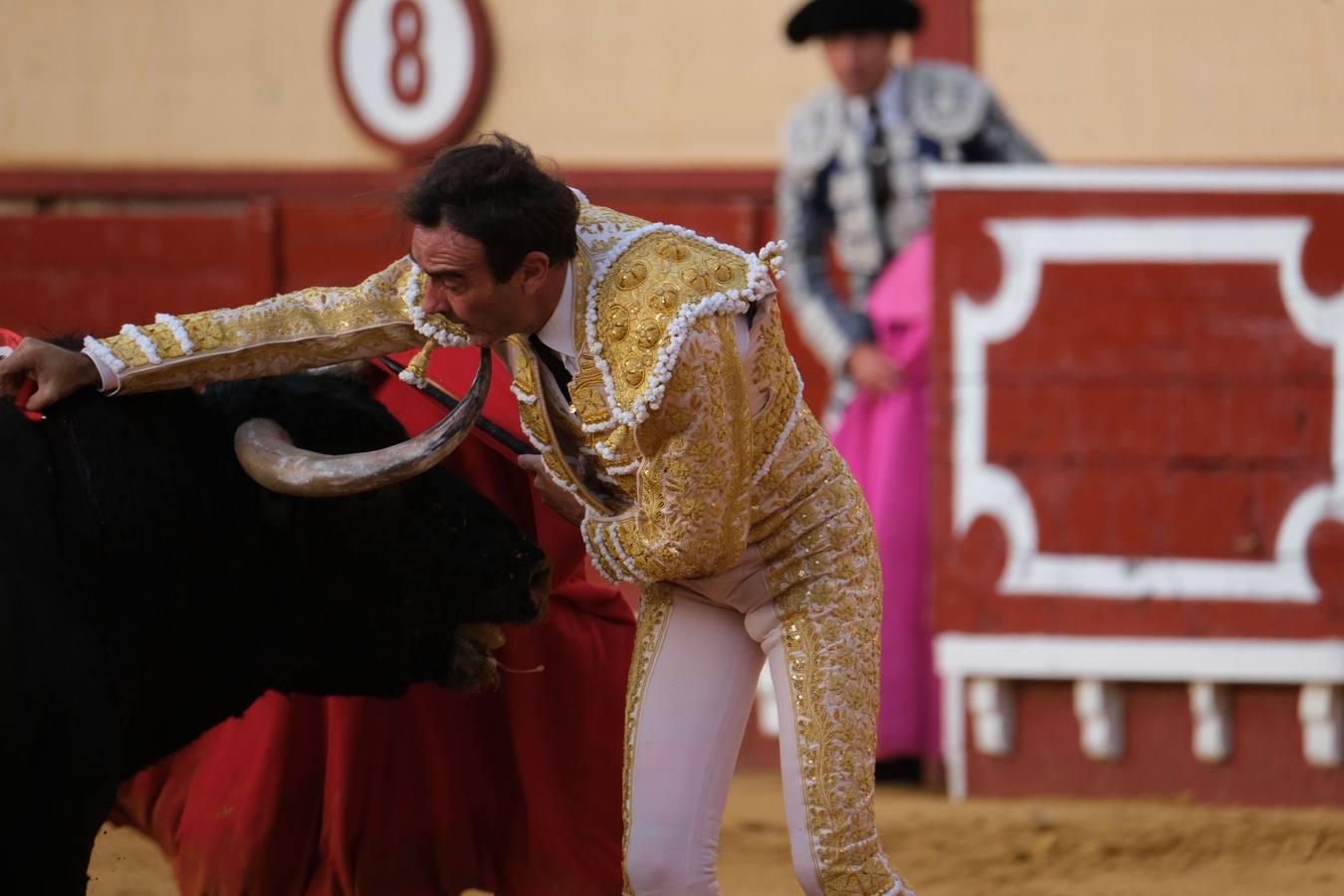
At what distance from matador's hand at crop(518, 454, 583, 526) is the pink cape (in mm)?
2448

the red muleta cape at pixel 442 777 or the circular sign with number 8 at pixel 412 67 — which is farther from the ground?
the circular sign with number 8 at pixel 412 67

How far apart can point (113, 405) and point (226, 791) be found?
0.88m

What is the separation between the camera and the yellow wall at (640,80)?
673 centimetres

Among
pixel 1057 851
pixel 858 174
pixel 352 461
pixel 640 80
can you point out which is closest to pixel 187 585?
pixel 352 461

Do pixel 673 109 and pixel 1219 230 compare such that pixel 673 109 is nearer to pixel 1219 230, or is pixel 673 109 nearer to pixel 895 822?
pixel 1219 230

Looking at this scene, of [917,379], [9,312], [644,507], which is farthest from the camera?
[9,312]

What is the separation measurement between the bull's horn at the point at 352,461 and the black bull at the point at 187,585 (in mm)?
75

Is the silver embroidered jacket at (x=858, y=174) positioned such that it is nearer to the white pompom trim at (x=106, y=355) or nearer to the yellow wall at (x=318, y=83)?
the yellow wall at (x=318, y=83)

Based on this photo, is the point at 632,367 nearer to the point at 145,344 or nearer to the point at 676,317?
the point at 676,317

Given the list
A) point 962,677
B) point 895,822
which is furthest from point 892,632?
point 895,822

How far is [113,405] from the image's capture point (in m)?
2.67

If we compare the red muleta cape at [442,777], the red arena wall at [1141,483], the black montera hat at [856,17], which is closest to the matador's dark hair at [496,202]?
the red muleta cape at [442,777]

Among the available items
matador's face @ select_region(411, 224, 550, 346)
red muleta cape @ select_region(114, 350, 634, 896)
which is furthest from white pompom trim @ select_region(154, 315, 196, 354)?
red muleta cape @ select_region(114, 350, 634, 896)

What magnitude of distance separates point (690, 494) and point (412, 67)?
5019mm
